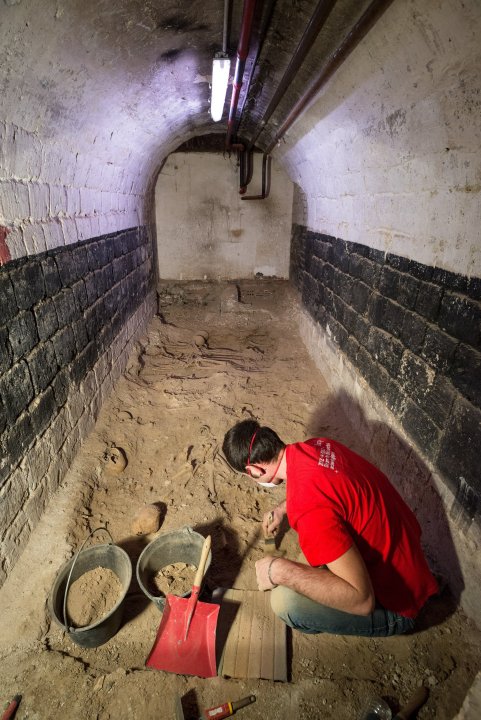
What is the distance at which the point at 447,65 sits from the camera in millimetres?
2125

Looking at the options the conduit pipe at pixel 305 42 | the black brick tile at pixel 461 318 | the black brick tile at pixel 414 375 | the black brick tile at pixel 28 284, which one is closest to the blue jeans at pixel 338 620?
the black brick tile at pixel 414 375

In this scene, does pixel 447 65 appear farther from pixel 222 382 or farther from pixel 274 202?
pixel 274 202

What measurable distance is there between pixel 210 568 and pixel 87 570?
91 centimetres

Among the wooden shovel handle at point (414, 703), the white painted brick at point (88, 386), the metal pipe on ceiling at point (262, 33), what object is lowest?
the wooden shovel handle at point (414, 703)

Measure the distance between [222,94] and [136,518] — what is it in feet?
14.0

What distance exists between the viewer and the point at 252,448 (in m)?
2.16

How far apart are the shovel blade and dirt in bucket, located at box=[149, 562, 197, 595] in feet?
1.12

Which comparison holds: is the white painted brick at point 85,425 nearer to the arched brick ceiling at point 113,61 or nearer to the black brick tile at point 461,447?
the arched brick ceiling at point 113,61

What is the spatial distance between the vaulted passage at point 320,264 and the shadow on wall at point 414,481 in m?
0.02

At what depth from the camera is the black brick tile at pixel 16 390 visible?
2.57m

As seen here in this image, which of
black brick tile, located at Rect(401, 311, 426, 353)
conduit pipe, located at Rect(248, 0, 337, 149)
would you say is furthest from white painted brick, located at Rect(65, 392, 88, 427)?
conduit pipe, located at Rect(248, 0, 337, 149)

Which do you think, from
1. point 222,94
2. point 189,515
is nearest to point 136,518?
point 189,515

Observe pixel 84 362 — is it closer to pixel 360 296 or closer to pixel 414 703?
pixel 360 296

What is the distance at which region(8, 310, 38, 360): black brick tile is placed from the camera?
2.68 metres
